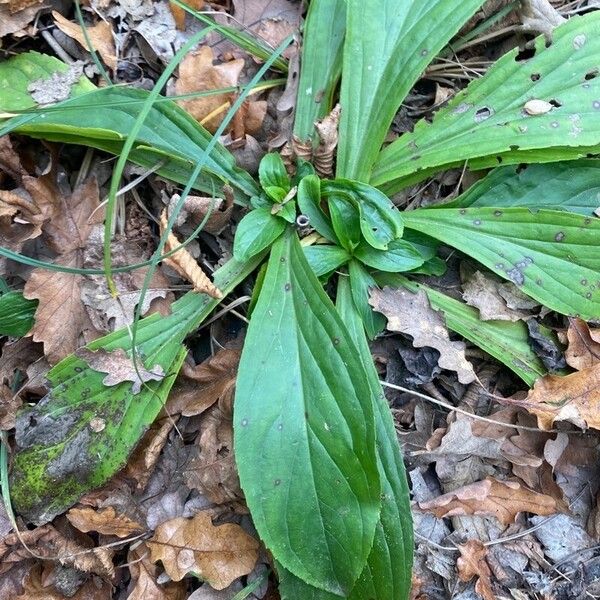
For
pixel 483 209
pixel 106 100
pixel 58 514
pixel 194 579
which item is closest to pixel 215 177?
pixel 106 100

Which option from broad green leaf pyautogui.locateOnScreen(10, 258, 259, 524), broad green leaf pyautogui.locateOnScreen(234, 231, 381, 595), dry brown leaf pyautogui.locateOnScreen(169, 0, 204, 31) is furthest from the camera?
dry brown leaf pyautogui.locateOnScreen(169, 0, 204, 31)

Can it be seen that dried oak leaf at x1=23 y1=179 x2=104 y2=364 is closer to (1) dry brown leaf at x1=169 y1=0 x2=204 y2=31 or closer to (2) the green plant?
(2) the green plant

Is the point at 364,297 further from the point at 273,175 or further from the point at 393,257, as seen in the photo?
the point at 273,175

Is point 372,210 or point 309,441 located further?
point 372,210

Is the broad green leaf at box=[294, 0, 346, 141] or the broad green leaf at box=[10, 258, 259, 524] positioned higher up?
the broad green leaf at box=[294, 0, 346, 141]

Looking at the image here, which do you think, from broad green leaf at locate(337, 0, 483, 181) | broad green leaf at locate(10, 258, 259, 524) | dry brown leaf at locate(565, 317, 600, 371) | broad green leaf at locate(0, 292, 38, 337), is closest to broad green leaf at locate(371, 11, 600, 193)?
broad green leaf at locate(337, 0, 483, 181)

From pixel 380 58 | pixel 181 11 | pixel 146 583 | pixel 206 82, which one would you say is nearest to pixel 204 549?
pixel 146 583

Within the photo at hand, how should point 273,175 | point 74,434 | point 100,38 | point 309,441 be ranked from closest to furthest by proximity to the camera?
point 309,441 → point 74,434 → point 273,175 → point 100,38

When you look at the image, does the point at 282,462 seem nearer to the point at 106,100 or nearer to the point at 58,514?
the point at 58,514
